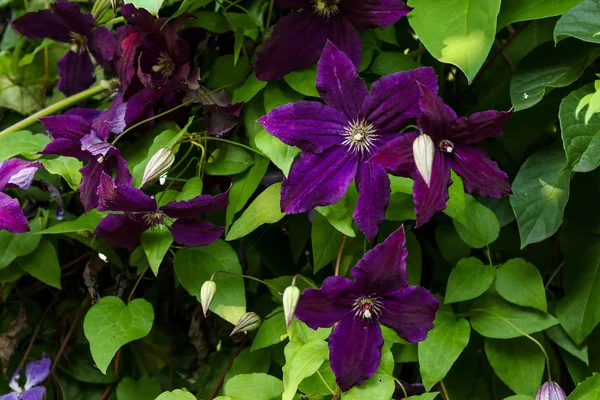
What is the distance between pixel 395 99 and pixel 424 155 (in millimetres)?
95

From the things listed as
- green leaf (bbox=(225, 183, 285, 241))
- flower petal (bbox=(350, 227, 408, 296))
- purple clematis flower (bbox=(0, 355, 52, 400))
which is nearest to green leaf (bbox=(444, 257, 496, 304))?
flower petal (bbox=(350, 227, 408, 296))

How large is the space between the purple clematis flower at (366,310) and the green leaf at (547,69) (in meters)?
0.23

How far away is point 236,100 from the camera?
32.7 inches

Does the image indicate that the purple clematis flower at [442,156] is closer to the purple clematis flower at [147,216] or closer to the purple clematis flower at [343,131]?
the purple clematis flower at [343,131]

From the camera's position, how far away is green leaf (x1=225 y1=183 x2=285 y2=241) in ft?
2.51

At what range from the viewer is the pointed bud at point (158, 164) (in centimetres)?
75

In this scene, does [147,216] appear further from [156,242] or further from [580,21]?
[580,21]

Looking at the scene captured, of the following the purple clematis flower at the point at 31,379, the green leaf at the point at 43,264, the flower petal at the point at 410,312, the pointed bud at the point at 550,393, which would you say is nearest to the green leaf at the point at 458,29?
the flower petal at the point at 410,312

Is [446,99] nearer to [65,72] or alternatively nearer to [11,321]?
[65,72]

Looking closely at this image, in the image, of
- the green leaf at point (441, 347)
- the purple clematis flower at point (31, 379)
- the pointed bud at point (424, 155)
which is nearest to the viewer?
the pointed bud at point (424, 155)

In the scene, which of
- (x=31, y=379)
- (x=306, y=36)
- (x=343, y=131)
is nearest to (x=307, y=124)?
(x=343, y=131)

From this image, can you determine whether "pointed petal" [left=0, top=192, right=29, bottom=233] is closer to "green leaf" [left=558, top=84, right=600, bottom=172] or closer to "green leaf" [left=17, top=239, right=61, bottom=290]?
"green leaf" [left=17, top=239, right=61, bottom=290]

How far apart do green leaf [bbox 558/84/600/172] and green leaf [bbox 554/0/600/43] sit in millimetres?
68

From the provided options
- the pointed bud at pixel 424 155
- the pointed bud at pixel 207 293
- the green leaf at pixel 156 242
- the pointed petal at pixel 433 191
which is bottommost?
the pointed bud at pixel 207 293
